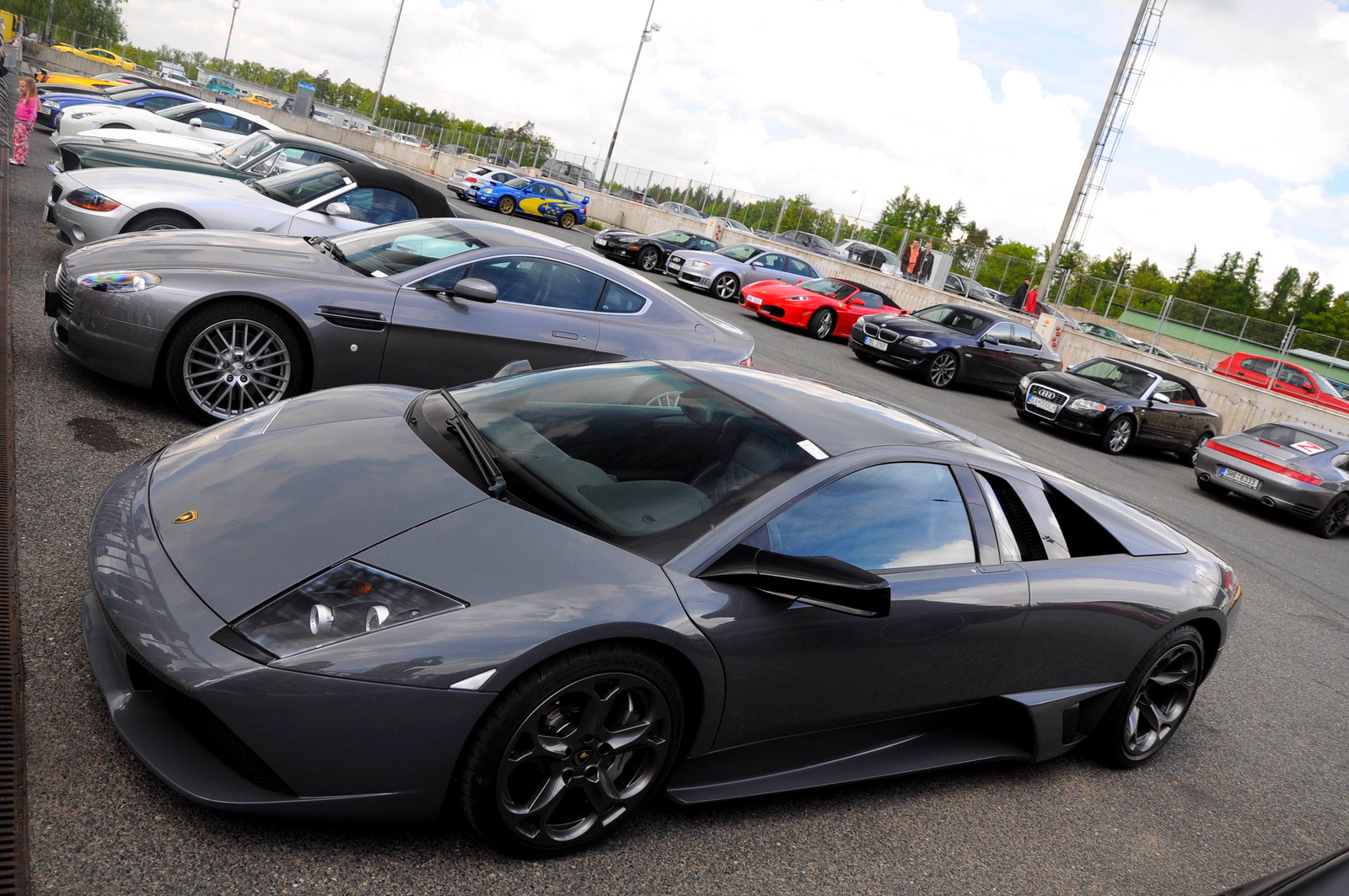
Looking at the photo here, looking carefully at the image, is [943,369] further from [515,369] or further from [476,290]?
[515,369]

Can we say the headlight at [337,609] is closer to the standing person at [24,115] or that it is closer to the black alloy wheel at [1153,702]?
the black alloy wheel at [1153,702]

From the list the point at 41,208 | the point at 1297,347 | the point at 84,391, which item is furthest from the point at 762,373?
the point at 1297,347

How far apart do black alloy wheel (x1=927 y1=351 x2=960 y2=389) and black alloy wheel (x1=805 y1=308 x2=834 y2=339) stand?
9.83ft

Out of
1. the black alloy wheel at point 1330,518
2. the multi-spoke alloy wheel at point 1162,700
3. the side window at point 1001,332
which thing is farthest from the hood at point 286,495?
→ the side window at point 1001,332

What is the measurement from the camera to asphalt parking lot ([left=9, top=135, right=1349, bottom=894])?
2389 mm

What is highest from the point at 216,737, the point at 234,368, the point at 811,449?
the point at 811,449

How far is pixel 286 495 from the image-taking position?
9.37 feet

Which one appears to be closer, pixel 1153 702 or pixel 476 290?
pixel 1153 702

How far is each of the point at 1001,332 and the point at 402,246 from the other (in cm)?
1401

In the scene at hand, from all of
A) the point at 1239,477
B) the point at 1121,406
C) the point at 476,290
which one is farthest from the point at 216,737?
the point at 1121,406

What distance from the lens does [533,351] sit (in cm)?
621

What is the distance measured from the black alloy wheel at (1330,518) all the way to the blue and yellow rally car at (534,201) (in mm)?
26588

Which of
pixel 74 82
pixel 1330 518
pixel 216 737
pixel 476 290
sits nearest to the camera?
pixel 216 737

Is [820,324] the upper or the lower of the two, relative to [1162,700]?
upper
